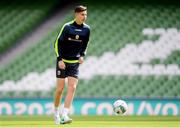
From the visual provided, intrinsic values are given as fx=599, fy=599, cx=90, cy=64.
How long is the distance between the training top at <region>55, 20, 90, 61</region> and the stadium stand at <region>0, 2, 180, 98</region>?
5581mm

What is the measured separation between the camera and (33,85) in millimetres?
15547

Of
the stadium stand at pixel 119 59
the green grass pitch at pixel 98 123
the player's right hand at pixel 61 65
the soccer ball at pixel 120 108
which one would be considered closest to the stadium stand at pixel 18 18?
the stadium stand at pixel 119 59

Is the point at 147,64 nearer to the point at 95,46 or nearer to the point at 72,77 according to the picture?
the point at 95,46

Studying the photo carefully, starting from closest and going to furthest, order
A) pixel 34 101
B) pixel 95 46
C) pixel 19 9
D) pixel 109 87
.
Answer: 1. pixel 34 101
2. pixel 109 87
3. pixel 95 46
4. pixel 19 9

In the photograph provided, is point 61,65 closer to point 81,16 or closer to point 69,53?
point 69,53

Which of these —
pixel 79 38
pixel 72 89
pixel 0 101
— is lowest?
pixel 0 101

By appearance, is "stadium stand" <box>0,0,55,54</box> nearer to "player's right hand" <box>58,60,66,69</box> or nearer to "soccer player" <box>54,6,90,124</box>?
"soccer player" <box>54,6,90,124</box>

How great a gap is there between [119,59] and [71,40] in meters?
6.57

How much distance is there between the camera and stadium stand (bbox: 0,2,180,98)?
50.5 feet

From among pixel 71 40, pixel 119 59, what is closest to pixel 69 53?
pixel 71 40

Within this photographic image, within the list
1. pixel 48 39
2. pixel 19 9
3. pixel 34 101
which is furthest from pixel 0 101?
pixel 19 9

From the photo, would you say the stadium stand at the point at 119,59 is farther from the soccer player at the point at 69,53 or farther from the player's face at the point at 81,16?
the player's face at the point at 81,16

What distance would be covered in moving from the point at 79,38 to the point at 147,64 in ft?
21.3

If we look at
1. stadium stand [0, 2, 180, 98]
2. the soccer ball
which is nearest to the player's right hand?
the soccer ball
